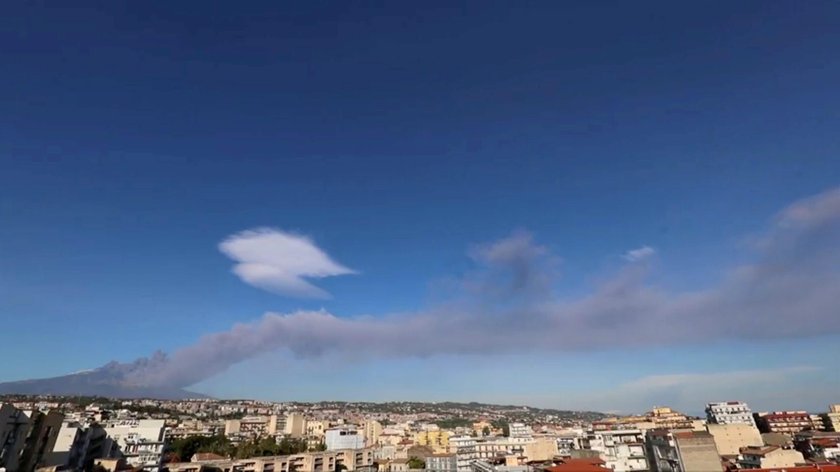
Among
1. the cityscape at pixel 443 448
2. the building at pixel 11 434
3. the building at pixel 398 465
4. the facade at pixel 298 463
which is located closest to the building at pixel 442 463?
the cityscape at pixel 443 448

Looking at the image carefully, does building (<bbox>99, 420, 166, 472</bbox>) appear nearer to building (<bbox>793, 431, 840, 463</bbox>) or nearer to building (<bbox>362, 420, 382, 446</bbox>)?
building (<bbox>362, 420, 382, 446</bbox>)

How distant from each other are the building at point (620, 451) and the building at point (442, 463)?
23179 mm

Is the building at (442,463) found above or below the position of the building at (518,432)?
below

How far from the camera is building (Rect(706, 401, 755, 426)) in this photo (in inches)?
4077

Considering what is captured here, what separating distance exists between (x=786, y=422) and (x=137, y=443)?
13133 centimetres

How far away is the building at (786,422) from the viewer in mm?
102625

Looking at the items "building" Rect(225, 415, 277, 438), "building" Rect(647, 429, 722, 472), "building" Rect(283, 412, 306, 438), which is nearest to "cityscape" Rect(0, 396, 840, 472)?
"building" Rect(647, 429, 722, 472)

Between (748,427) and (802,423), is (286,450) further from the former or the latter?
(802,423)

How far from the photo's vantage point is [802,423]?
10369cm

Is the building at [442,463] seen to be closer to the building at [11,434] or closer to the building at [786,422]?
the building at [11,434]

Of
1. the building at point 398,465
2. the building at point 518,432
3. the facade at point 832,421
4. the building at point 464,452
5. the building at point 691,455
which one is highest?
the facade at point 832,421

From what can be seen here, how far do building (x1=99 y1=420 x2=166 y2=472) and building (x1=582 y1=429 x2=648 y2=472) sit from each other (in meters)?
64.5

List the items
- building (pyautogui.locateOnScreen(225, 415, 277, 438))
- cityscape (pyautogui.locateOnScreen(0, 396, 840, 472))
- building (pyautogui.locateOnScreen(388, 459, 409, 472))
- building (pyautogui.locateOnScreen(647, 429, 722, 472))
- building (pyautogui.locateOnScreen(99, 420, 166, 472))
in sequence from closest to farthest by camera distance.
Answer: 1. building (pyautogui.locateOnScreen(647, 429, 722, 472))
2. cityscape (pyautogui.locateOnScreen(0, 396, 840, 472))
3. building (pyautogui.locateOnScreen(99, 420, 166, 472))
4. building (pyautogui.locateOnScreen(388, 459, 409, 472))
5. building (pyautogui.locateOnScreen(225, 415, 277, 438))

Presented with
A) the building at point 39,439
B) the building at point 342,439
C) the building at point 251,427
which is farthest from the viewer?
the building at point 251,427
